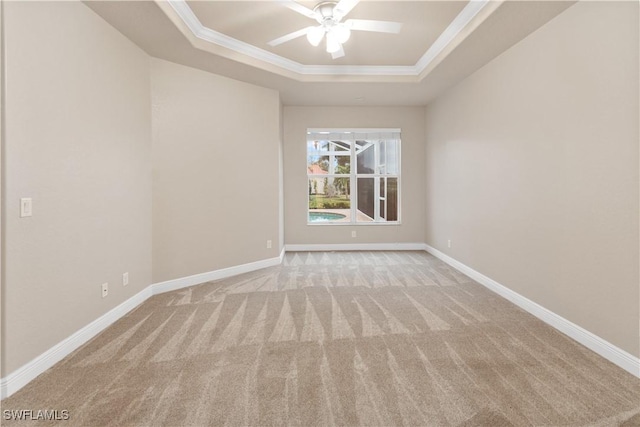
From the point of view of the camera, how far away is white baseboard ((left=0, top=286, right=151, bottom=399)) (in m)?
1.83

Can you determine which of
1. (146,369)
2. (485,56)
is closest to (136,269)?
(146,369)

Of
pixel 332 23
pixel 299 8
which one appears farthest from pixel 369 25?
pixel 299 8

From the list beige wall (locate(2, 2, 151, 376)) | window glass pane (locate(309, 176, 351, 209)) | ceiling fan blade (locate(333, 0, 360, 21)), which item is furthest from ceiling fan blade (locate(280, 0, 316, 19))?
window glass pane (locate(309, 176, 351, 209))

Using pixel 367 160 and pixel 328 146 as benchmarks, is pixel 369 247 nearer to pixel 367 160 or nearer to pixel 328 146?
pixel 367 160

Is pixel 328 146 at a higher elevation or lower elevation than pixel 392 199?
higher

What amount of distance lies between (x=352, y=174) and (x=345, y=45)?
9.05 feet

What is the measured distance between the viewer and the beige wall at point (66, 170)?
6.25 ft

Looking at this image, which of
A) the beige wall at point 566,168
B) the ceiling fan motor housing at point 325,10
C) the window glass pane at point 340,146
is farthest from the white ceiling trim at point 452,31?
the window glass pane at point 340,146

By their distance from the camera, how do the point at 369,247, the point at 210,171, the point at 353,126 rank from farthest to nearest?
1. the point at 369,247
2. the point at 353,126
3. the point at 210,171

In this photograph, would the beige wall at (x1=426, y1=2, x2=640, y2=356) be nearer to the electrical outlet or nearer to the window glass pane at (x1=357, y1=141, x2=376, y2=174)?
the window glass pane at (x1=357, y1=141, x2=376, y2=174)

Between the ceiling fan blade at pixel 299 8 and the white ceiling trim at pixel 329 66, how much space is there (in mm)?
901

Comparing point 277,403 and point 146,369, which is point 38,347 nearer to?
point 146,369

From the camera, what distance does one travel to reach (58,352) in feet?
7.18

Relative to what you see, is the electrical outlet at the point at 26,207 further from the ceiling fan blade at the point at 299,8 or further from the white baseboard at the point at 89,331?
the ceiling fan blade at the point at 299,8
